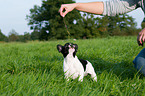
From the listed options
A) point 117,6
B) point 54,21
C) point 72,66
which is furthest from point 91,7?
point 54,21

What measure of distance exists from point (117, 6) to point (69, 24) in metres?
27.4

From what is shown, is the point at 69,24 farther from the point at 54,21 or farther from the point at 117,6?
the point at 117,6

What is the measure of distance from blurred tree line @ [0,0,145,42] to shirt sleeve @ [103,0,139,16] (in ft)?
60.3

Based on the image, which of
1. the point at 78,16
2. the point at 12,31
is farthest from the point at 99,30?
the point at 12,31

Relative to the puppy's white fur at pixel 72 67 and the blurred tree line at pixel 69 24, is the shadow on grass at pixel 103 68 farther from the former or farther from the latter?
the blurred tree line at pixel 69 24

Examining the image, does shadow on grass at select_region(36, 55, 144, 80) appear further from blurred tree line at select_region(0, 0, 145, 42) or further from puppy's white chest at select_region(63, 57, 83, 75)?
blurred tree line at select_region(0, 0, 145, 42)

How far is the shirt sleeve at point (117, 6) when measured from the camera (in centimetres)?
210

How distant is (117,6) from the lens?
6.93 feet

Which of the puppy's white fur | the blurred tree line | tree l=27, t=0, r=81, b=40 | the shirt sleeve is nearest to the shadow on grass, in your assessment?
the puppy's white fur

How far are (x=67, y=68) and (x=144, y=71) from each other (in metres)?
1.38

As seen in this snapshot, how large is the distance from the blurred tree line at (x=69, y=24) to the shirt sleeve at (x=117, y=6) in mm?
18386

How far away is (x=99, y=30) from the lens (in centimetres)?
3812

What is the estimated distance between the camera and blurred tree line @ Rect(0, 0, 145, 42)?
26641 mm

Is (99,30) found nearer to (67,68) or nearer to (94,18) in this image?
(94,18)
